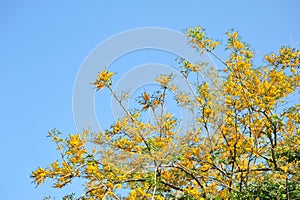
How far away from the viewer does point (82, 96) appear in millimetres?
4047

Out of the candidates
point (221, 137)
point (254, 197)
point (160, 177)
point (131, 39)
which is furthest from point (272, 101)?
point (131, 39)

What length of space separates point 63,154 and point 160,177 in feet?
2.79

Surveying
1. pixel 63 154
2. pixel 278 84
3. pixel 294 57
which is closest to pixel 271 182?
pixel 278 84

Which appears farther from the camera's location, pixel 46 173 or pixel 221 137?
pixel 221 137

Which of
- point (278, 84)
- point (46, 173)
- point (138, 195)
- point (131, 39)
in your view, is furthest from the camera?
point (131, 39)

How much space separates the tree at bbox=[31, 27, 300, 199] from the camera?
390cm

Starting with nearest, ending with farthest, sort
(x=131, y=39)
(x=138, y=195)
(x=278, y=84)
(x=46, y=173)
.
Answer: (x=138, y=195) → (x=46, y=173) → (x=278, y=84) → (x=131, y=39)

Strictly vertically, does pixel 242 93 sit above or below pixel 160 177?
above

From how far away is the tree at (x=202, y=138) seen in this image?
153 inches

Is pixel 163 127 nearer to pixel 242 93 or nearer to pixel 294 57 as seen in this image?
pixel 242 93

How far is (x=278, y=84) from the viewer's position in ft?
13.8

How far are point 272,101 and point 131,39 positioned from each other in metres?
1.46

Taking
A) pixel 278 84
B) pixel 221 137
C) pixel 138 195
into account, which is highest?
pixel 278 84

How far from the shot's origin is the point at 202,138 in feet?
13.8
